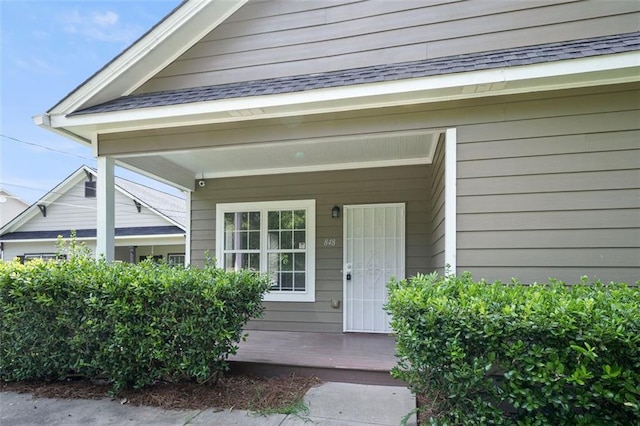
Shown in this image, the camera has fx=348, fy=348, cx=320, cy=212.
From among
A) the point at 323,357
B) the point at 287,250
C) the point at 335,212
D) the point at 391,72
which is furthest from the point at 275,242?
the point at 391,72

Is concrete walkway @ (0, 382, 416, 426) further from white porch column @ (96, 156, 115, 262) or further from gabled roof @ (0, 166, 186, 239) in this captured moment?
gabled roof @ (0, 166, 186, 239)

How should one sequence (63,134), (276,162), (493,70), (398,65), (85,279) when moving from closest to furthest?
(493,70), (85,279), (398,65), (63,134), (276,162)

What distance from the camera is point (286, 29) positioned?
3.90m

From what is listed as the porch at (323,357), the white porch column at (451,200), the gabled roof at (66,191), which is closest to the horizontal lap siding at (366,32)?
the white porch column at (451,200)

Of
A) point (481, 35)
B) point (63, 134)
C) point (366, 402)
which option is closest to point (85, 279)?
point (63, 134)

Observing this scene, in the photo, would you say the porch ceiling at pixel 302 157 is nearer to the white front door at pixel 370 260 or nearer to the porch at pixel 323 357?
Answer: the white front door at pixel 370 260

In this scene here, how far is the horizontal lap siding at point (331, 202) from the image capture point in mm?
5043

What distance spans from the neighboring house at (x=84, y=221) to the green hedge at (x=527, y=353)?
437 inches

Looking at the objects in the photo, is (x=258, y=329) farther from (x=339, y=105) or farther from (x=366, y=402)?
(x=339, y=105)

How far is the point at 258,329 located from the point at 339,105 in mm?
3726

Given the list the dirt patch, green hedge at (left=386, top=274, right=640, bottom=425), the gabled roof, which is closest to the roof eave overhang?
green hedge at (left=386, top=274, right=640, bottom=425)

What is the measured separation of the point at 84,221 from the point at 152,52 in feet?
36.3

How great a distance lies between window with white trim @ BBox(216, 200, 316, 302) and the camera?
17.8 ft

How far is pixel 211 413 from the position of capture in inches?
110
